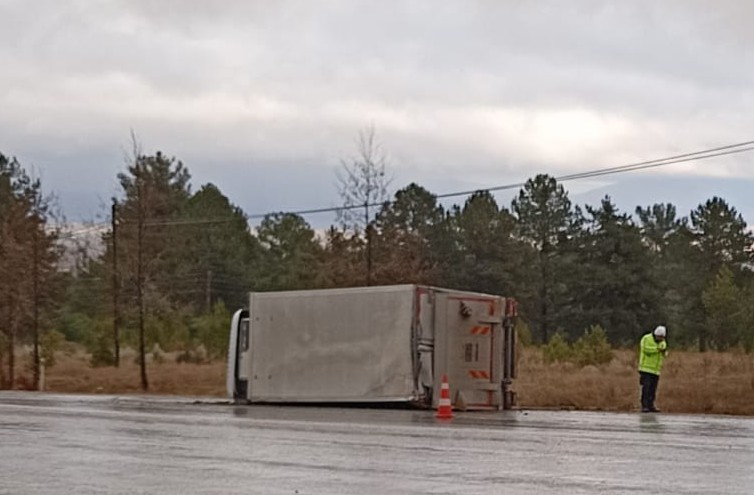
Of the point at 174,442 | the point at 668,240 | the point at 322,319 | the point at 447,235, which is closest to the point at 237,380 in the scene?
the point at 322,319

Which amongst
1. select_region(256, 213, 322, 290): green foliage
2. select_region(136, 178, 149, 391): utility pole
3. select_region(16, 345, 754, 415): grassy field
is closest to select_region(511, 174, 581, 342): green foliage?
select_region(256, 213, 322, 290): green foliage

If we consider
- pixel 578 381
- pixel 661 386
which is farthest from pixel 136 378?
pixel 661 386

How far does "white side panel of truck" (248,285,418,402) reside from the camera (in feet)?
77.3

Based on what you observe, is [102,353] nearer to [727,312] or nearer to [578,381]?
[578,381]

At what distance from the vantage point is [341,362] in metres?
24.4

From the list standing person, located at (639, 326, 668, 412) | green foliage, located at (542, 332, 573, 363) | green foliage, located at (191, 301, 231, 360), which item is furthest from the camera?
green foliage, located at (191, 301, 231, 360)

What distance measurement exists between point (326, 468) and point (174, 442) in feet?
12.6

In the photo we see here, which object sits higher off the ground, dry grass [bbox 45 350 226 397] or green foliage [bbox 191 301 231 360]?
green foliage [bbox 191 301 231 360]

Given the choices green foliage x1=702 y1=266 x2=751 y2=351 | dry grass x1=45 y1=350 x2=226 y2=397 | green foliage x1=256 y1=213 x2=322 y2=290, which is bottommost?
dry grass x1=45 y1=350 x2=226 y2=397

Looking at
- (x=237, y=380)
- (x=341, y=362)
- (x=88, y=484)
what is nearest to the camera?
(x=88, y=484)

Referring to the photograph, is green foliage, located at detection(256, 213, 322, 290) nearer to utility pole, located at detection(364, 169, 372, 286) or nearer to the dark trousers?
utility pole, located at detection(364, 169, 372, 286)

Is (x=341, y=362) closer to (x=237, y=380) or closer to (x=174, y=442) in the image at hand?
(x=237, y=380)

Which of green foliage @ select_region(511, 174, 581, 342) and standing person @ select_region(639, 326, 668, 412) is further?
green foliage @ select_region(511, 174, 581, 342)

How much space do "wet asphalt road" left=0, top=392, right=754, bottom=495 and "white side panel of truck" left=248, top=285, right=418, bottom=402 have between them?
2217 millimetres
